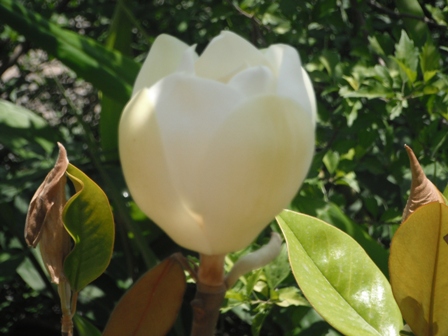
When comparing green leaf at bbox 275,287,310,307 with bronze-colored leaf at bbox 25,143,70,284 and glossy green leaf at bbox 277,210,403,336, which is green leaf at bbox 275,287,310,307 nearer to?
glossy green leaf at bbox 277,210,403,336

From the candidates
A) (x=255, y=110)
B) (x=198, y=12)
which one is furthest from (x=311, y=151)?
(x=198, y=12)

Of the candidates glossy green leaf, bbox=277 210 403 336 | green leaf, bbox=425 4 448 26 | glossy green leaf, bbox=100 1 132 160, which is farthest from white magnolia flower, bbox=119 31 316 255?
glossy green leaf, bbox=100 1 132 160

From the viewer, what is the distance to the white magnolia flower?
0.31m

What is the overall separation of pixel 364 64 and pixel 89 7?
0.86 m

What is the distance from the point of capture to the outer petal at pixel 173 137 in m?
0.31

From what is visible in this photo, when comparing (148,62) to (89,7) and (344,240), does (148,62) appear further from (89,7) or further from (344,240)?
(89,7)

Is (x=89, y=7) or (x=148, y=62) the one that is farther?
(x=89, y=7)

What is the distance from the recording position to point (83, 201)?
37 centimetres

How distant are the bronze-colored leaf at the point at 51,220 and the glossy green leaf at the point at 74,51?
0.54 m

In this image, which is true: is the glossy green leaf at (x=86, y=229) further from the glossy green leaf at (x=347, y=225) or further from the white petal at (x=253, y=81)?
the glossy green leaf at (x=347, y=225)

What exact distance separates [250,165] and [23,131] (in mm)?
962

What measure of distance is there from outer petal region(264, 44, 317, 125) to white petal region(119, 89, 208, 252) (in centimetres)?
6

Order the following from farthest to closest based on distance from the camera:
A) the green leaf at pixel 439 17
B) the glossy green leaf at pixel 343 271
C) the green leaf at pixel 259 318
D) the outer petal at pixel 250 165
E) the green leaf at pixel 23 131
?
the green leaf at pixel 23 131 → the green leaf at pixel 439 17 → the green leaf at pixel 259 318 → the glossy green leaf at pixel 343 271 → the outer petal at pixel 250 165

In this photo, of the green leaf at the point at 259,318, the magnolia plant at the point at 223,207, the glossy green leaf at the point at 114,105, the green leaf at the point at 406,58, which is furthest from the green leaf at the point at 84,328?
the glossy green leaf at the point at 114,105
